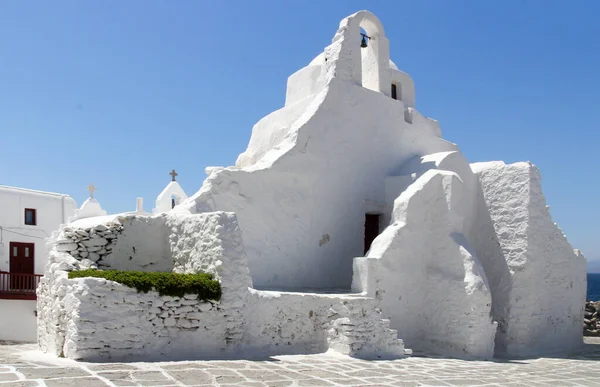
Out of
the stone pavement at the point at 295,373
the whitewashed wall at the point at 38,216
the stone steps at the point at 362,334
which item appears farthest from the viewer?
the whitewashed wall at the point at 38,216

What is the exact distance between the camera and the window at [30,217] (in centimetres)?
2099

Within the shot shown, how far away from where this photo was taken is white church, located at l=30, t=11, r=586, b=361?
27.9 ft

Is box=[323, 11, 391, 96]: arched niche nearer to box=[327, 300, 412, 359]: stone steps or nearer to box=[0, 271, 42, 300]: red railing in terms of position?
box=[327, 300, 412, 359]: stone steps

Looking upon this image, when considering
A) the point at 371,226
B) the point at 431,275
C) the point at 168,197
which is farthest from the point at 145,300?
the point at 168,197

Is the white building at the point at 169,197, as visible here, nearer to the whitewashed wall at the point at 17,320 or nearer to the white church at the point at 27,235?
the white church at the point at 27,235

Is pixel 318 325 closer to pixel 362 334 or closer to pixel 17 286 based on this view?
pixel 362 334

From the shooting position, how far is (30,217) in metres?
21.1

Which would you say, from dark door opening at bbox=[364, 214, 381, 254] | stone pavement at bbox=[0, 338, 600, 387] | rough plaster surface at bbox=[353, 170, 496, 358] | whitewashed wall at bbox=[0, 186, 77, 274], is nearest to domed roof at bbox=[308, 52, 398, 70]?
dark door opening at bbox=[364, 214, 381, 254]

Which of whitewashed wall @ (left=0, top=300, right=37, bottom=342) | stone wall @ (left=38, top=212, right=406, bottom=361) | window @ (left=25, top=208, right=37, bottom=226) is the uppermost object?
window @ (left=25, top=208, right=37, bottom=226)

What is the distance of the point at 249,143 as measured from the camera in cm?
1512

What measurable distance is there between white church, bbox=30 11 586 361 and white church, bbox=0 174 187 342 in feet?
22.6

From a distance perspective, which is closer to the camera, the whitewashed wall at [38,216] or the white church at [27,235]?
the white church at [27,235]

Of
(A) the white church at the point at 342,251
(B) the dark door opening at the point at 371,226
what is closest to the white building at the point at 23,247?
(A) the white church at the point at 342,251

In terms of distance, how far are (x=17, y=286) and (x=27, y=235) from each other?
8.16 feet
